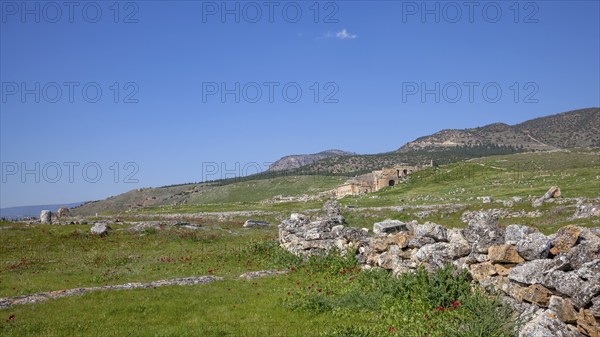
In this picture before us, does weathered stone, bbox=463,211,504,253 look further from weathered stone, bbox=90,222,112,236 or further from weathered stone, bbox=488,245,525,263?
weathered stone, bbox=90,222,112,236

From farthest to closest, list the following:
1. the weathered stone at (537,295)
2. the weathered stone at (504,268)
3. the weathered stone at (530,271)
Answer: the weathered stone at (504,268)
the weathered stone at (530,271)
the weathered stone at (537,295)

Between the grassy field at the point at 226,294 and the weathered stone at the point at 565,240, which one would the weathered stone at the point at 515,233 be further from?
the grassy field at the point at 226,294

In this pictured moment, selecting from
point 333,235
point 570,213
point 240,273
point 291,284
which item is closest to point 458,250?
point 291,284

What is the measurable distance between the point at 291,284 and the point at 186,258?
1175 centimetres

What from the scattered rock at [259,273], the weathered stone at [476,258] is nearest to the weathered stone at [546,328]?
the weathered stone at [476,258]

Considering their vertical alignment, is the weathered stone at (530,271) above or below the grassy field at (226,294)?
above

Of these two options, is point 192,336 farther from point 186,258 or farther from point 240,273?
point 186,258

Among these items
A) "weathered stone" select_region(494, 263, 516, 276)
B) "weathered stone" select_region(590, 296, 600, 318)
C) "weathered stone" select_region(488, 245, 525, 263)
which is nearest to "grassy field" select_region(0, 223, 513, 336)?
"weathered stone" select_region(494, 263, 516, 276)

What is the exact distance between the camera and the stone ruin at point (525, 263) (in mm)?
9141

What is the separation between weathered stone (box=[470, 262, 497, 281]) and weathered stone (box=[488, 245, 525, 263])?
0.23 metres

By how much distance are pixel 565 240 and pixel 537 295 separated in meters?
2.20

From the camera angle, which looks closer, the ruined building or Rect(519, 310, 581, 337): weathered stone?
Rect(519, 310, 581, 337): weathered stone

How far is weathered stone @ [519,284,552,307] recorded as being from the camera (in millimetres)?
10109

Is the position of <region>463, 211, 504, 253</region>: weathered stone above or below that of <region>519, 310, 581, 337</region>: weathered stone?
above
